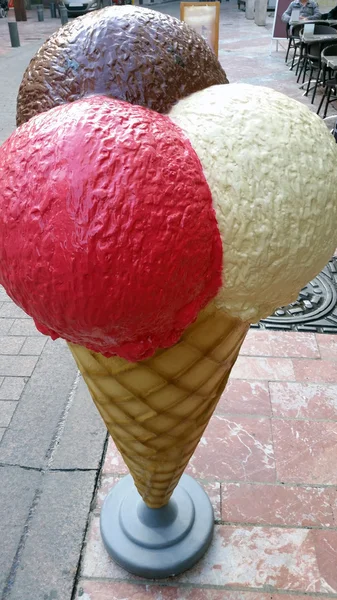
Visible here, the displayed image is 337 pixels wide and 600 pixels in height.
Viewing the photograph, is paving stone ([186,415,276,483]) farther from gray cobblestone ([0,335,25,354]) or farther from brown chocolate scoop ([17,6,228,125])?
brown chocolate scoop ([17,6,228,125])

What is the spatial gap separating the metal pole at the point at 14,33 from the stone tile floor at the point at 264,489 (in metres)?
11.0

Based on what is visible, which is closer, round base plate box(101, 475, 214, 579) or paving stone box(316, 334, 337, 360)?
round base plate box(101, 475, 214, 579)

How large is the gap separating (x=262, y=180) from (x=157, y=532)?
1320 mm

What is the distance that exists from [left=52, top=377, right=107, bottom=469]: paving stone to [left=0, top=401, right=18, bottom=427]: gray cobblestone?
26 cm

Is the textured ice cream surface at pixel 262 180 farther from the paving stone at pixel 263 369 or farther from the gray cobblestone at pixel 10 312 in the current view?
the gray cobblestone at pixel 10 312

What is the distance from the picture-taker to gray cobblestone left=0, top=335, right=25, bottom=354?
2.69 metres

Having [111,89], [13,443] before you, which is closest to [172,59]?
[111,89]

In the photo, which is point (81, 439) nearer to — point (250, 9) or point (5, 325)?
point (5, 325)

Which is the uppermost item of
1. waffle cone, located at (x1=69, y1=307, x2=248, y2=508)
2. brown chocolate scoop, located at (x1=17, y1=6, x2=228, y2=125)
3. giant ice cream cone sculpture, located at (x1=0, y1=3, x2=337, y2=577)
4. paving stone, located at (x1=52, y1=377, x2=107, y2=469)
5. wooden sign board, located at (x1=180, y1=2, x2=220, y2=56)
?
brown chocolate scoop, located at (x1=17, y1=6, x2=228, y2=125)

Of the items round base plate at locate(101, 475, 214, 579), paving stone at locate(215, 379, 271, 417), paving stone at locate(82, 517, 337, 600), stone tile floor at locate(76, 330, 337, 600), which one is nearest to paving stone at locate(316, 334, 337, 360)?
stone tile floor at locate(76, 330, 337, 600)

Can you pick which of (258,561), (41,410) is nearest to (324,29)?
(41,410)

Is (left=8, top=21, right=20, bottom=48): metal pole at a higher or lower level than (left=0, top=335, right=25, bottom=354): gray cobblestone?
lower

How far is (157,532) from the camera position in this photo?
167 cm

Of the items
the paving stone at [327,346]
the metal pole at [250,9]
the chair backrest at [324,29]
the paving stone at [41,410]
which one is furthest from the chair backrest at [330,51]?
the metal pole at [250,9]
